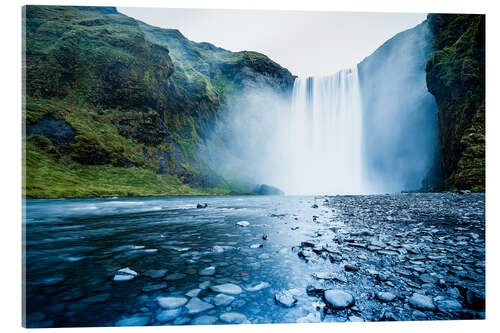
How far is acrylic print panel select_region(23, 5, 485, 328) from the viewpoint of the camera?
228 centimetres

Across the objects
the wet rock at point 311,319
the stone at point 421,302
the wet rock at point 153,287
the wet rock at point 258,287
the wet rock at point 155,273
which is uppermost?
the stone at point 421,302

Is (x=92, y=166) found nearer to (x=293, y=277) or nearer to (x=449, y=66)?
(x=293, y=277)

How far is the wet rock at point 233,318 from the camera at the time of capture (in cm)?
192

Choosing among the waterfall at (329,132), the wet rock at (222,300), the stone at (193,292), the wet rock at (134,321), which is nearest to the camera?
the wet rock at (134,321)

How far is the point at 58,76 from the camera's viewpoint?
23656 millimetres

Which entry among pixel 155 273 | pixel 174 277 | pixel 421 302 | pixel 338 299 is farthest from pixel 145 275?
pixel 421 302

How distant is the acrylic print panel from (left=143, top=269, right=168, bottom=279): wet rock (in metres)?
0.03

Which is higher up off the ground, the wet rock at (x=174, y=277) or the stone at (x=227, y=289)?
the stone at (x=227, y=289)

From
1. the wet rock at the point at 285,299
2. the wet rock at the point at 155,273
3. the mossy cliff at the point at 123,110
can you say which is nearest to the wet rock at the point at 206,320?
the wet rock at the point at 285,299

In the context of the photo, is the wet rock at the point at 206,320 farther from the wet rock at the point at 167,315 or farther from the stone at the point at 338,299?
the stone at the point at 338,299

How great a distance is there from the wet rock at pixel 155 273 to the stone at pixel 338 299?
2.04m

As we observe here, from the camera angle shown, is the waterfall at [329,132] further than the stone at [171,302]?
Yes

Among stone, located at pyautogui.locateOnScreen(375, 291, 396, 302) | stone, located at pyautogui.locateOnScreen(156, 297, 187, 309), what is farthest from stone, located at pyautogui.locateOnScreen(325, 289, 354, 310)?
stone, located at pyautogui.locateOnScreen(156, 297, 187, 309)

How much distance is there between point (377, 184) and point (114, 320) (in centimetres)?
5170
